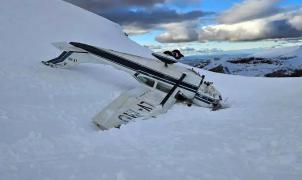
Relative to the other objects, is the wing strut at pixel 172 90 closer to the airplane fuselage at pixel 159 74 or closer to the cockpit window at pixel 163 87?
the airplane fuselage at pixel 159 74

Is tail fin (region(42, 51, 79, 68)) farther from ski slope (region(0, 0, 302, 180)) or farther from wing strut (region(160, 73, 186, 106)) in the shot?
wing strut (region(160, 73, 186, 106))

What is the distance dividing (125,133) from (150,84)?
5.26m

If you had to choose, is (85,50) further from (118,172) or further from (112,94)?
(118,172)

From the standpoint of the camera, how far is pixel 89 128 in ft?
35.0

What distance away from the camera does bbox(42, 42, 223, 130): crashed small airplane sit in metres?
12.4

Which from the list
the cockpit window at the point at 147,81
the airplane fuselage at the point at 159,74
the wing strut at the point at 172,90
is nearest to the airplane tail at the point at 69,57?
the airplane fuselage at the point at 159,74

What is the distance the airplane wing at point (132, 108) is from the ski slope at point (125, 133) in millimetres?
319

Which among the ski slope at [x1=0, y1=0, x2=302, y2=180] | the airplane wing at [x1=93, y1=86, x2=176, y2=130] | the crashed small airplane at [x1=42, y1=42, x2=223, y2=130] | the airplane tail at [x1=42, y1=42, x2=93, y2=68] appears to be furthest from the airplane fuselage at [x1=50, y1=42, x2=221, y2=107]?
the ski slope at [x1=0, y1=0, x2=302, y2=180]

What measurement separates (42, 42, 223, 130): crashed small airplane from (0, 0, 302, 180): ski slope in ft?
1.79

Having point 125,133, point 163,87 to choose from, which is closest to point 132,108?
point 125,133

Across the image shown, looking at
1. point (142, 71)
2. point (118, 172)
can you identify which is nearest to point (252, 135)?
point (118, 172)

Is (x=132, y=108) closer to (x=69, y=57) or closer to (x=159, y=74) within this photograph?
(x=159, y=74)

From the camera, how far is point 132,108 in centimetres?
1203

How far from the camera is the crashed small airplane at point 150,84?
40.7 ft
